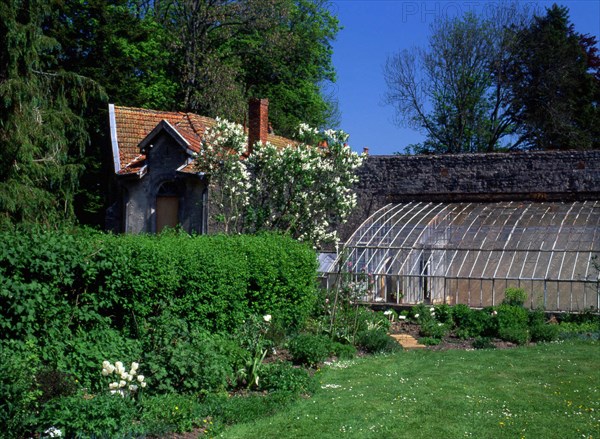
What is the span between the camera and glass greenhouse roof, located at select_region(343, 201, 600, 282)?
797 inches

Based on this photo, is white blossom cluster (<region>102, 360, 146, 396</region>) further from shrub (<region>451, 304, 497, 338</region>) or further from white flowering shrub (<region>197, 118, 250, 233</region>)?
shrub (<region>451, 304, 497, 338</region>)

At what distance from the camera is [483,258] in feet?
68.4

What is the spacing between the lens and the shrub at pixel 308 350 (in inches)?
488

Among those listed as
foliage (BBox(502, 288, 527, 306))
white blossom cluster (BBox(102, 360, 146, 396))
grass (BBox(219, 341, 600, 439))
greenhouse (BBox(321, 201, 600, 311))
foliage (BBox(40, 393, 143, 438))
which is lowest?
grass (BBox(219, 341, 600, 439))

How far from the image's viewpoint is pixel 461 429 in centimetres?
894

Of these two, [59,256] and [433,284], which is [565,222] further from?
[59,256]

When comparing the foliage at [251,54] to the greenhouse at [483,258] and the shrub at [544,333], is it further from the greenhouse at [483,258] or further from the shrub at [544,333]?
the shrub at [544,333]

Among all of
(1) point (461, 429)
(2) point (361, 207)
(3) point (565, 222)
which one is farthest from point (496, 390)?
(2) point (361, 207)

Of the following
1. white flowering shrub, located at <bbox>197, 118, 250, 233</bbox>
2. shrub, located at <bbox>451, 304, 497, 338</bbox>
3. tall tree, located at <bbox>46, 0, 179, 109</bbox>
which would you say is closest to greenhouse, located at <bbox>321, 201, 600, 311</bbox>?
shrub, located at <bbox>451, 304, 497, 338</bbox>

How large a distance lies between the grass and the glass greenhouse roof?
21.0ft

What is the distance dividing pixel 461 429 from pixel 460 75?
34419 millimetres

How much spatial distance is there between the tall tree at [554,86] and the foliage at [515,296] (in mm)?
20492

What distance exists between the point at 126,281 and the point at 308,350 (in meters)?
3.58

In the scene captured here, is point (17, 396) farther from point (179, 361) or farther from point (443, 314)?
point (443, 314)
